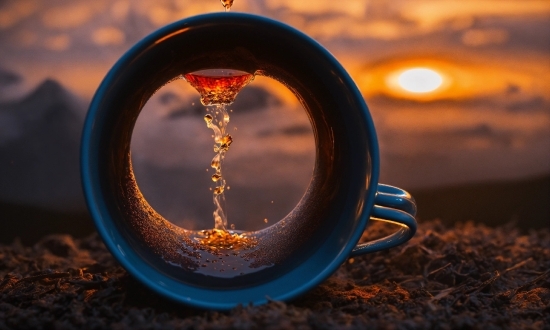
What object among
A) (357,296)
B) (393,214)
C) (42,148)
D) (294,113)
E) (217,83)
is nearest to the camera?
A: (393,214)

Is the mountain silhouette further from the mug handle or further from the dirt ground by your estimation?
the mug handle

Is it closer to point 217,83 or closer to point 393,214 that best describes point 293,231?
point 393,214

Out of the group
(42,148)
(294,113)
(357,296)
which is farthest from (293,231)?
(42,148)

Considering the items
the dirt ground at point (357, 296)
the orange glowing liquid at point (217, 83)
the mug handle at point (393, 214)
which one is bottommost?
the dirt ground at point (357, 296)

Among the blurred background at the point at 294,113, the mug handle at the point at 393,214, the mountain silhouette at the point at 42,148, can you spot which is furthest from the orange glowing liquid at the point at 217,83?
the mountain silhouette at the point at 42,148

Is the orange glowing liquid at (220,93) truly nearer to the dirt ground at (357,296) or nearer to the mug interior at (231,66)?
the mug interior at (231,66)

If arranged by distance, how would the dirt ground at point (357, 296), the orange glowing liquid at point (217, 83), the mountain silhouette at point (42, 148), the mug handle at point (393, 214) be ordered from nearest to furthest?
the dirt ground at point (357, 296) < the mug handle at point (393, 214) < the orange glowing liquid at point (217, 83) < the mountain silhouette at point (42, 148)

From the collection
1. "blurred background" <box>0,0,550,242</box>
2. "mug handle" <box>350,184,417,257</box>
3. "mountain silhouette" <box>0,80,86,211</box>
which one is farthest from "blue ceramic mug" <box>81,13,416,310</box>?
"mountain silhouette" <box>0,80,86,211</box>
